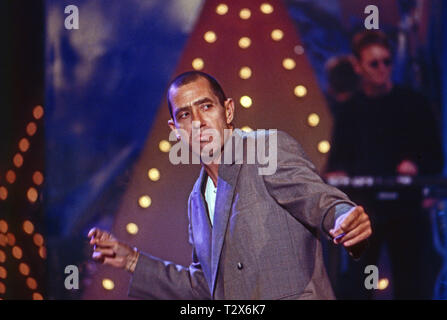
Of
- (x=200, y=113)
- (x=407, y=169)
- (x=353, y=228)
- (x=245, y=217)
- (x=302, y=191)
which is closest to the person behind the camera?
(x=353, y=228)

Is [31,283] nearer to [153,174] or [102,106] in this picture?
[153,174]

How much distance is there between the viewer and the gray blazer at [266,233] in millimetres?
1567

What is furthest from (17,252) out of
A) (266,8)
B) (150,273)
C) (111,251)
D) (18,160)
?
(266,8)

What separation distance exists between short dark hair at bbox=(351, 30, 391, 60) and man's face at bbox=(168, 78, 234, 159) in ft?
2.00

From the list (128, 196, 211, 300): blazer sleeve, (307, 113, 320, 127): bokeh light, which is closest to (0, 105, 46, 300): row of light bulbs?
(128, 196, 211, 300): blazer sleeve

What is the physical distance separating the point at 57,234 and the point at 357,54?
1.46m

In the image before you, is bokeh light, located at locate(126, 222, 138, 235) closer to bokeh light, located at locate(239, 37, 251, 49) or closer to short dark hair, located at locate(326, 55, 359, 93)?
bokeh light, located at locate(239, 37, 251, 49)

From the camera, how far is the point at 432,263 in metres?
1.95

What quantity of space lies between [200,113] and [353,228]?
706mm

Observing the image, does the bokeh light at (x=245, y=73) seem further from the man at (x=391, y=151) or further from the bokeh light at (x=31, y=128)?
the bokeh light at (x=31, y=128)

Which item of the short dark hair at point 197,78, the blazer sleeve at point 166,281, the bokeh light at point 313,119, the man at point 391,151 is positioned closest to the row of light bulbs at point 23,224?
the blazer sleeve at point 166,281

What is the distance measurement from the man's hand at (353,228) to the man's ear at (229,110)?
0.63 meters

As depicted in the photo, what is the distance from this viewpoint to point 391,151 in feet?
6.36

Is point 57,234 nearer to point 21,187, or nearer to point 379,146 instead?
point 21,187
